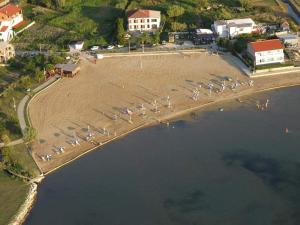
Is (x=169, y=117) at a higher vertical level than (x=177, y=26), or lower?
lower

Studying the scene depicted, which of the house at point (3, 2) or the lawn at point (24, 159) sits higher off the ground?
the house at point (3, 2)

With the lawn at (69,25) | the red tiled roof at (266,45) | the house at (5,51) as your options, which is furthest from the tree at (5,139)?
the red tiled roof at (266,45)

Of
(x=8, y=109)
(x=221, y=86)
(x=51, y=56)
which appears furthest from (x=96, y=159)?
(x=51, y=56)

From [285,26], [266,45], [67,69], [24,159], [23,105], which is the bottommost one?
[24,159]

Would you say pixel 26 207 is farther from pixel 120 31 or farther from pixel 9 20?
pixel 9 20

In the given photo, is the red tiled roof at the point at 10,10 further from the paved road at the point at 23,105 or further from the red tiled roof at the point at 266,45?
the red tiled roof at the point at 266,45

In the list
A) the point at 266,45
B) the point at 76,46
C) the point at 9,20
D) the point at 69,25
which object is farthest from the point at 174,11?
the point at 9,20
